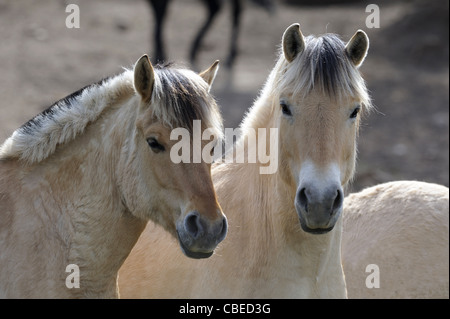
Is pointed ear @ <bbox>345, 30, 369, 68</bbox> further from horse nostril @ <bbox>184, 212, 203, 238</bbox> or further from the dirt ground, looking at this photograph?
the dirt ground

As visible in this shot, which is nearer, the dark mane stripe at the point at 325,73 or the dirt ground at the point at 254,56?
the dark mane stripe at the point at 325,73

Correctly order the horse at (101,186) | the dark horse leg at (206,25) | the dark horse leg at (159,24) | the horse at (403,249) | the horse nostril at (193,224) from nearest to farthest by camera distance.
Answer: the horse nostril at (193,224)
the horse at (101,186)
the horse at (403,249)
the dark horse leg at (159,24)
the dark horse leg at (206,25)

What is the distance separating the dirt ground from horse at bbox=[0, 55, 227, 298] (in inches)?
208

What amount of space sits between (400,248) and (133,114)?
267 centimetres

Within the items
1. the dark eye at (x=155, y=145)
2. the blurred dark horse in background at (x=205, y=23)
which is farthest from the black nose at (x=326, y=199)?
the blurred dark horse in background at (x=205, y=23)

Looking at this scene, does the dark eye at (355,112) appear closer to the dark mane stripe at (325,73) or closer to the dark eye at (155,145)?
the dark mane stripe at (325,73)

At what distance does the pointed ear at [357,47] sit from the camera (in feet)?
12.5

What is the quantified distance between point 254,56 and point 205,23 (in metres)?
1.28

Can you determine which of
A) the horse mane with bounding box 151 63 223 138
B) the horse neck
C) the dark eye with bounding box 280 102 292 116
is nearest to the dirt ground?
the dark eye with bounding box 280 102 292 116

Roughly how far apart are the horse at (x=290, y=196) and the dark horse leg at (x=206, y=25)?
28.3 feet

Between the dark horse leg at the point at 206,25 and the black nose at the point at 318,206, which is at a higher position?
the dark horse leg at the point at 206,25

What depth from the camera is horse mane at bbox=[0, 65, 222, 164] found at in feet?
11.0

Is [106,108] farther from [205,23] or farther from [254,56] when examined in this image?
[254,56]

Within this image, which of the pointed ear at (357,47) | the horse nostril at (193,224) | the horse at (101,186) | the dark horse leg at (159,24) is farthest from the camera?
the dark horse leg at (159,24)
